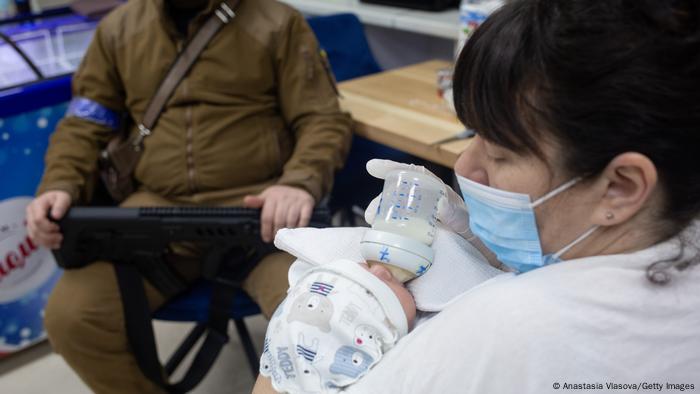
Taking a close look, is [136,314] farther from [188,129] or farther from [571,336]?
[571,336]

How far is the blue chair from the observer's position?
4.84ft

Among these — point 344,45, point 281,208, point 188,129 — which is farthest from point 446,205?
point 344,45

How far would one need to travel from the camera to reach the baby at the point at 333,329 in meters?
0.70

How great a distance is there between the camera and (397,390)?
645 mm

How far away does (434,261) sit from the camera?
81 centimetres

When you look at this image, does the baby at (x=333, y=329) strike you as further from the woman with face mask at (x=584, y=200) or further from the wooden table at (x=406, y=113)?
the wooden table at (x=406, y=113)

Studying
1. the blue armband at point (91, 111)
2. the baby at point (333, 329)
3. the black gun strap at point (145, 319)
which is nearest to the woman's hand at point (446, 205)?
the baby at point (333, 329)

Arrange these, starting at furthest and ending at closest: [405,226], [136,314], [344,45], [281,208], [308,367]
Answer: [344,45] → [136,314] → [281,208] → [405,226] → [308,367]

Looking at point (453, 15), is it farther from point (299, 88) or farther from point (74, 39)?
point (74, 39)

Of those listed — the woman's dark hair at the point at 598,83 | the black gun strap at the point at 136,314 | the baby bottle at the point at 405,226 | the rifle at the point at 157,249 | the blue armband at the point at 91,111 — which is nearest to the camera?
the woman's dark hair at the point at 598,83

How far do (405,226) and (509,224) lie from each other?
15cm

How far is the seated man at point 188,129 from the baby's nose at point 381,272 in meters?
0.66

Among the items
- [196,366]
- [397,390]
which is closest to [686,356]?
[397,390]

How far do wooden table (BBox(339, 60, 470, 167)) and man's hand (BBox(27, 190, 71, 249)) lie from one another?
2.41 feet
